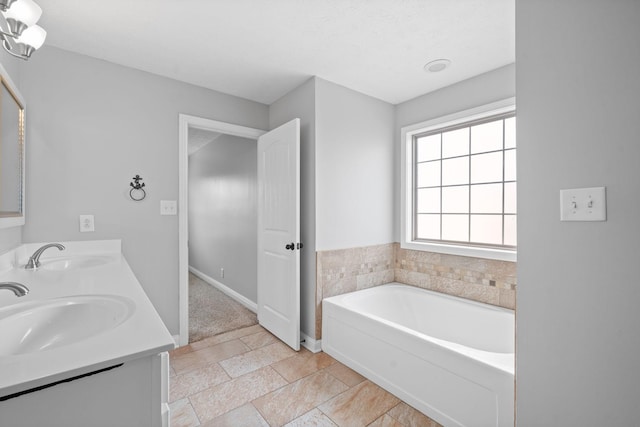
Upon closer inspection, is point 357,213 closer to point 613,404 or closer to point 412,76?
point 412,76

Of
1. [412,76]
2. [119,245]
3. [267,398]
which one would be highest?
[412,76]

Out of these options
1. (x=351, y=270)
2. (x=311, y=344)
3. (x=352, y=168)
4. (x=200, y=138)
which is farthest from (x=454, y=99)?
(x=200, y=138)

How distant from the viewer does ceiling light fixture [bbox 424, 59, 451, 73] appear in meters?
2.25

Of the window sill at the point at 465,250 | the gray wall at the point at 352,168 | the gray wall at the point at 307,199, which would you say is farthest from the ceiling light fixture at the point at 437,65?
the window sill at the point at 465,250

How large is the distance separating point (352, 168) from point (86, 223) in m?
2.14

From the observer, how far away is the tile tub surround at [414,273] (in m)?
2.33

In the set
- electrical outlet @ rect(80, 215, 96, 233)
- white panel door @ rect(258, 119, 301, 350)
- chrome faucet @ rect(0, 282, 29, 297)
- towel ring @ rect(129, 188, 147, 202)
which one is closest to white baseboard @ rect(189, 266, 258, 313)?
white panel door @ rect(258, 119, 301, 350)

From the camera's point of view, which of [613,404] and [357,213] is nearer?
[613,404]

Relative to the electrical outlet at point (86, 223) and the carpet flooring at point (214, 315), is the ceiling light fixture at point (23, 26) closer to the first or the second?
the electrical outlet at point (86, 223)

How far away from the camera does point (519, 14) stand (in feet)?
4.08

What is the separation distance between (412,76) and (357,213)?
126 cm

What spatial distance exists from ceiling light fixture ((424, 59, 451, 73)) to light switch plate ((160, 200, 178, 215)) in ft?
7.67

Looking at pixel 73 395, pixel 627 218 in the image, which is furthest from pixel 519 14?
pixel 73 395

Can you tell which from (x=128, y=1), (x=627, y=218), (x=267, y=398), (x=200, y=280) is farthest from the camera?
(x=200, y=280)
